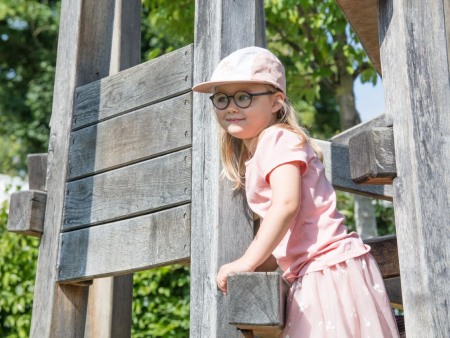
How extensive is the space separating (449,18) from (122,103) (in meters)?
1.44

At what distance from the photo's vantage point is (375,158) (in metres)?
2.32

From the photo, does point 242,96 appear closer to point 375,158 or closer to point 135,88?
point 375,158

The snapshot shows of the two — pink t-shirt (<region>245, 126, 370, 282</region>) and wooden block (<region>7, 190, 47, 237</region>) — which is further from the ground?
wooden block (<region>7, 190, 47, 237</region>)

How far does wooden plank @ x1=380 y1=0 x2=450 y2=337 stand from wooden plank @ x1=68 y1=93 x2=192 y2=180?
93cm

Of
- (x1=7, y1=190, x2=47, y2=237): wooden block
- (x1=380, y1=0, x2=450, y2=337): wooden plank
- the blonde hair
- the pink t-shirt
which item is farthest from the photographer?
(x1=7, y1=190, x2=47, y2=237): wooden block

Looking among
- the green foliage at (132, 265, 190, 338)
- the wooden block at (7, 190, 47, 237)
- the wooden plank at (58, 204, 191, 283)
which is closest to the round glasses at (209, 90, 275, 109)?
the wooden plank at (58, 204, 191, 283)

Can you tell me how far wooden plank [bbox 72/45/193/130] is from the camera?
123 inches

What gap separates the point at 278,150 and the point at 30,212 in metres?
1.61

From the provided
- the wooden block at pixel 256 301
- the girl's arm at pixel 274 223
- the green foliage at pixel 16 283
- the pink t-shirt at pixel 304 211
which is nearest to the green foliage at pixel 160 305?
the green foliage at pixel 16 283

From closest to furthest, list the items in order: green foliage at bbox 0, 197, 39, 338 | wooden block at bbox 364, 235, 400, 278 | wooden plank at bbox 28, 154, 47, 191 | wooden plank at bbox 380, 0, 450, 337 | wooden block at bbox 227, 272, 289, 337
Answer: wooden block at bbox 227, 272, 289, 337, wooden plank at bbox 380, 0, 450, 337, wooden block at bbox 364, 235, 400, 278, wooden plank at bbox 28, 154, 47, 191, green foliage at bbox 0, 197, 39, 338

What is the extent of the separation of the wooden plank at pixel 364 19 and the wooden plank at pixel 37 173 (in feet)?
5.47

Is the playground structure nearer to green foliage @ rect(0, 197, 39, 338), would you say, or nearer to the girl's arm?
the girl's arm

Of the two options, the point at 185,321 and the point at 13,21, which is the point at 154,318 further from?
the point at 13,21

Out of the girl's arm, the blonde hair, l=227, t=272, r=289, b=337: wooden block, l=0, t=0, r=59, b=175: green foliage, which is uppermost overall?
l=0, t=0, r=59, b=175: green foliage
